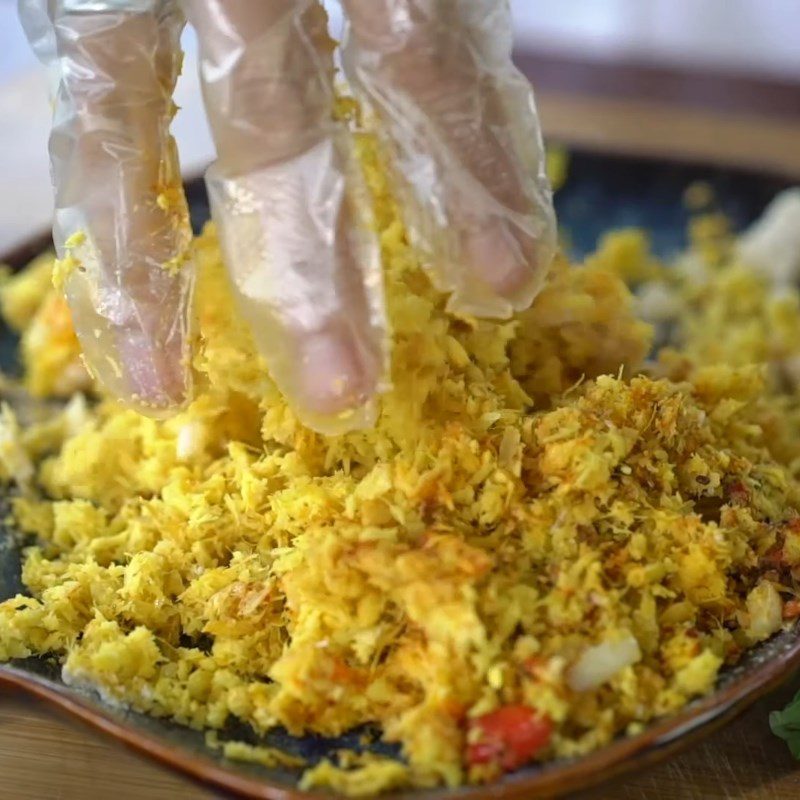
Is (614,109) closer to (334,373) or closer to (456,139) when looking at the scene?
(456,139)

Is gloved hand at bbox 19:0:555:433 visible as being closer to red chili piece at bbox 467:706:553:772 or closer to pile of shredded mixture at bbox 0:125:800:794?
pile of shredded mixture at bbox 0:125:800:794

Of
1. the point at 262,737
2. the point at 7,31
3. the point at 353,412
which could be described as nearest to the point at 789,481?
the point at 353,412

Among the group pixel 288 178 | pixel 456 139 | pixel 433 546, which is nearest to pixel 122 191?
pixel 288 178

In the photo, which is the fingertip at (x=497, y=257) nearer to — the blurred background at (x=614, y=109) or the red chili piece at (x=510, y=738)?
the red chili piece at (x=510, y=738)

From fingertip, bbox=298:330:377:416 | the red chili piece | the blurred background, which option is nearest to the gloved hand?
fingertip, bbox=298:330:377:416

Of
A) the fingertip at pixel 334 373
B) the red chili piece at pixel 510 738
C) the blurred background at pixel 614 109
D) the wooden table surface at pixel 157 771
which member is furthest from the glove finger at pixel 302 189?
the blurred background at pixel 614 109

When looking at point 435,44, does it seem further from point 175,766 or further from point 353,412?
point 175,766
